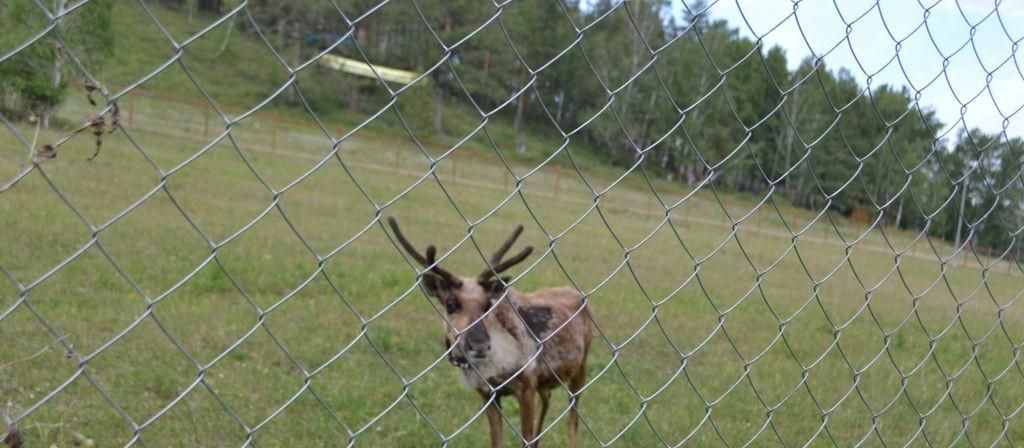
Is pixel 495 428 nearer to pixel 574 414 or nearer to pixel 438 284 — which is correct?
pixel 574 414

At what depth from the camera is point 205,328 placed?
723 cm

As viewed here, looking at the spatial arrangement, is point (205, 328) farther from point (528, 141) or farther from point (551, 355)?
point (528, 141)

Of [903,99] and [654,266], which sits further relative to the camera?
[654,266]

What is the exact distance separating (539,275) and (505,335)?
694 centimetres

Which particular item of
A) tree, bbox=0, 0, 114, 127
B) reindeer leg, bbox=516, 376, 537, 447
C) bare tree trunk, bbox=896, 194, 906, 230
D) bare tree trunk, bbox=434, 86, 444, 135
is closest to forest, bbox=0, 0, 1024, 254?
bare tree trunk, bbox=896, 194, 906, 230

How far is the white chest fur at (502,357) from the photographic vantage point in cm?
475

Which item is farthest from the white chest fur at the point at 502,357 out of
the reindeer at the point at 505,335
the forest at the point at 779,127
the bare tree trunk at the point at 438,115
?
the bare tree trunk at the point at 438,115

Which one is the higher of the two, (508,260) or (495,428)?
(508,260)

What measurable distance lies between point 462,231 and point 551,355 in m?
11.7

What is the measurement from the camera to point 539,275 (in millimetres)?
11773

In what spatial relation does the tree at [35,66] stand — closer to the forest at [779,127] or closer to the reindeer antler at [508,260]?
the forest at [779,127]

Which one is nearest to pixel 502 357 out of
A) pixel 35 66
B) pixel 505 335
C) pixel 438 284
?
pixel 505 335

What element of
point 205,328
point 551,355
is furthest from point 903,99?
point 205,328

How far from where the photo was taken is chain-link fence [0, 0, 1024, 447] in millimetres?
2611
